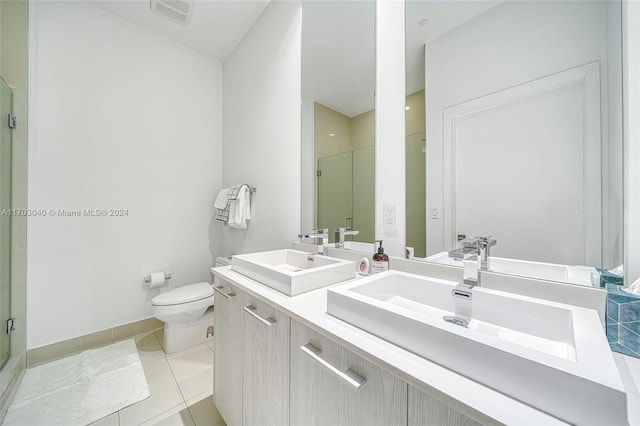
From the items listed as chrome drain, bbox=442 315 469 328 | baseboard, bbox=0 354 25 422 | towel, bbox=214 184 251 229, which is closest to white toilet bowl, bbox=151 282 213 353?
towel, bbox=214 184 251 229

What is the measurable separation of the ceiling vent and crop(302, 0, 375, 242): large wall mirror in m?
1.03

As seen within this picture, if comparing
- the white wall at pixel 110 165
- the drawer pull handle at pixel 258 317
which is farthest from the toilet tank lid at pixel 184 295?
the drawer pull handle at pixel 258 317

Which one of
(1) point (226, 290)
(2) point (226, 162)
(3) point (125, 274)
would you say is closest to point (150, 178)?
(2) point (226, 162)

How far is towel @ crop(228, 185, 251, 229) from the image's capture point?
2.01 metres

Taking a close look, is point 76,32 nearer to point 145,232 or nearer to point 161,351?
point 145,232

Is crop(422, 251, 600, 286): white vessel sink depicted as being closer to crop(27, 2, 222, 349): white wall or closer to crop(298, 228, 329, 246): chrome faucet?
crop(298, 228, 329, 246): chrome faucet

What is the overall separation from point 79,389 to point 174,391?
554mm

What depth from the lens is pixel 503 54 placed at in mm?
873

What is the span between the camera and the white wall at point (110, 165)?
5.56 ft

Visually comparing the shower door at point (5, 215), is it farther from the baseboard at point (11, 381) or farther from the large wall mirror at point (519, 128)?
the large wall mirror at point (519, 128)

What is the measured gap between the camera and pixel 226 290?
1171mm

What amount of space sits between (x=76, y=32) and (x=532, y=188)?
120 inches

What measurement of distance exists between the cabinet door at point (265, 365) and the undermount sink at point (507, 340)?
26cm

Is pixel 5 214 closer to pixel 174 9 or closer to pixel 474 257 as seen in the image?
pixel 174 9
